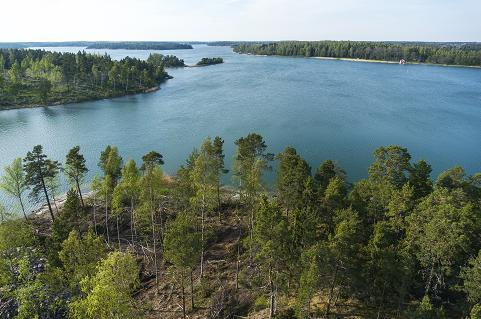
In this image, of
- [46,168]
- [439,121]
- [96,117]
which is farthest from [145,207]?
[439,121]

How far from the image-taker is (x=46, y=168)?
44.8 metres

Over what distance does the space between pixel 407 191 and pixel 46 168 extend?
40.7 meters

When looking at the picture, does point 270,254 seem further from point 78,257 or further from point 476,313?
point 78,257

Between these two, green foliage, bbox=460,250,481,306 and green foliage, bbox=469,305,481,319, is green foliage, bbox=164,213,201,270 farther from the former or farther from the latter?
green foliage, bbox=460,250,481,306

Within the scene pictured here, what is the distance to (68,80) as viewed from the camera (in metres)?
145

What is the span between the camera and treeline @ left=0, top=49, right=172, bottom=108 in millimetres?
128000

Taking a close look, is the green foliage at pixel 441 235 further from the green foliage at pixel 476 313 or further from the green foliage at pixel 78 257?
the green foliage at pixel 78 257

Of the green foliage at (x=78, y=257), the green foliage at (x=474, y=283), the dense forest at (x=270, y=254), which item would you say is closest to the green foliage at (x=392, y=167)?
the dense forest at (x=270, y=254)

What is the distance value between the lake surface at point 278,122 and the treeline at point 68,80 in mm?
7895

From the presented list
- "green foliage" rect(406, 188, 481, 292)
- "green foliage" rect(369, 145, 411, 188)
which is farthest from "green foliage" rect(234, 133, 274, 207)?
"green foliage" rect(406, 188, 481, 292)

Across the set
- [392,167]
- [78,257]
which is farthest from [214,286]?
[392,167]

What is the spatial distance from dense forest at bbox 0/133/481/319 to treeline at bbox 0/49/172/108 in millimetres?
98037

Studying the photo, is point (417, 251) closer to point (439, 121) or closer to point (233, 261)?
point (233, 261)

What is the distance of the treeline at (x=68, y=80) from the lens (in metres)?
128
